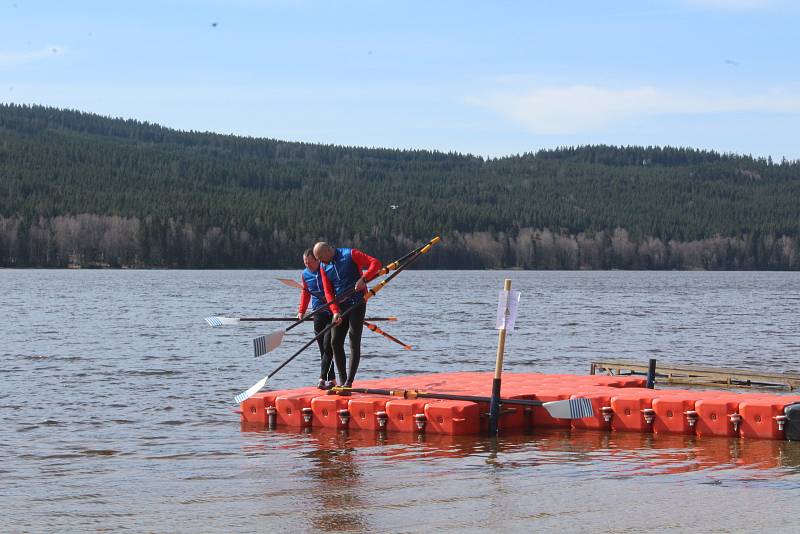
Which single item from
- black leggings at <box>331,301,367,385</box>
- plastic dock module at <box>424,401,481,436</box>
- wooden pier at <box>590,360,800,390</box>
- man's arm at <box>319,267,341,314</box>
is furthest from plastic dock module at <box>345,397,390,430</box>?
wooden pier at <box>590,360,800,390</box>

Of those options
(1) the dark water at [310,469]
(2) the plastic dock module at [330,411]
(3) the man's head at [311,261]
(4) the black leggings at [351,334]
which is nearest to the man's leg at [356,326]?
(4) the black leggings at [351,334]

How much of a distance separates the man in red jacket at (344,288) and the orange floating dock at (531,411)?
30.1 inches

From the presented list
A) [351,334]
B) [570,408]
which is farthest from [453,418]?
[351,334]

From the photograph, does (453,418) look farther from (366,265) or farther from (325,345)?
(325,345)

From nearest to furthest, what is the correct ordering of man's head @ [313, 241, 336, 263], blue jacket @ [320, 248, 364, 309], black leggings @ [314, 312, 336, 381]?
man's head @ [313, 241, 336, 263]
blue jacket @ [320, 248, 364, 309]
black leggings @ [314, 312, 336, 381]

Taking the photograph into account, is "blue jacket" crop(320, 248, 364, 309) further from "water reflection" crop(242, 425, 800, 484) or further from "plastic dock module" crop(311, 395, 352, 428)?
"water reflection" crop(242, 425, 800, 484)

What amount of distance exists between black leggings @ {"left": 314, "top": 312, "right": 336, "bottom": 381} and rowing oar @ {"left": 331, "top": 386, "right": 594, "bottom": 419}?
23.9 inches

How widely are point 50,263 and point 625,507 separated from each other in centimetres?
17257

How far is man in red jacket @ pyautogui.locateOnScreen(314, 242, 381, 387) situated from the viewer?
1767 centimetres

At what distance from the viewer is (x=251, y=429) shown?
1841 cm

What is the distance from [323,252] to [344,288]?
67 centimetres

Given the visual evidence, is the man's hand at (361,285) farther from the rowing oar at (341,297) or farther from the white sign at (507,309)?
the white sign at (507,309)

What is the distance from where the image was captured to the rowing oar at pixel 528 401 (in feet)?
53.3

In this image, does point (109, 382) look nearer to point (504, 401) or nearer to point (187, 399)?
point (187, 399)
